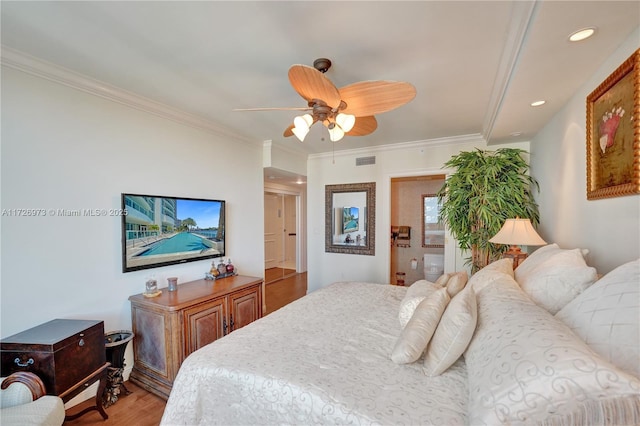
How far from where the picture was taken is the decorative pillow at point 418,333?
1272mm

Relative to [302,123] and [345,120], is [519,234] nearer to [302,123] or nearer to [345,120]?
[345,120]

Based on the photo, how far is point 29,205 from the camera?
6.18 ft

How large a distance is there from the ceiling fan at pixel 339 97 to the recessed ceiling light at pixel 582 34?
0.80 meters

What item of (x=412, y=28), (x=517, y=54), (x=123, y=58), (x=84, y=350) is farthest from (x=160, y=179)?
(x=517, y=54)

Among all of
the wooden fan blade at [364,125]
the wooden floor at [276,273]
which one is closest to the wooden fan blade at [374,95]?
the wooden fan blade at [364,125]

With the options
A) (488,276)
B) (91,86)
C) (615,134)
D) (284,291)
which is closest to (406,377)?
(488,276)

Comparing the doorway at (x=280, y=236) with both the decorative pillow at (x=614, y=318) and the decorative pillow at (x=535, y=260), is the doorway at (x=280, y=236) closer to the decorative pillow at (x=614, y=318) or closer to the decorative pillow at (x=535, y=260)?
the decorative pillow at (x=535, y=260)

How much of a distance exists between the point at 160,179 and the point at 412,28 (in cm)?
256

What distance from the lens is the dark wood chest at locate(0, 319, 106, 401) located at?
1593 millimetres

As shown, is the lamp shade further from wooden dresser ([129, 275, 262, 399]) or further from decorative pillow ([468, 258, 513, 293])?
wooden dresser ([129, 275, 262, 399])

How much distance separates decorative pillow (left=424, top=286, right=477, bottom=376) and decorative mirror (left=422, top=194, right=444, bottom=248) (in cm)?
431

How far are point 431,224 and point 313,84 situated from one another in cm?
456

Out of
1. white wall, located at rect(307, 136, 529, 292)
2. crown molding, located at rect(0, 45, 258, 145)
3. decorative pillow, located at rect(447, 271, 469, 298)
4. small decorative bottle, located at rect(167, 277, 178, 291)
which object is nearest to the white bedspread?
decorative pillow, located at rect(447, 271, 469, 298)

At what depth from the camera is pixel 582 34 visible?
1.36 metres
